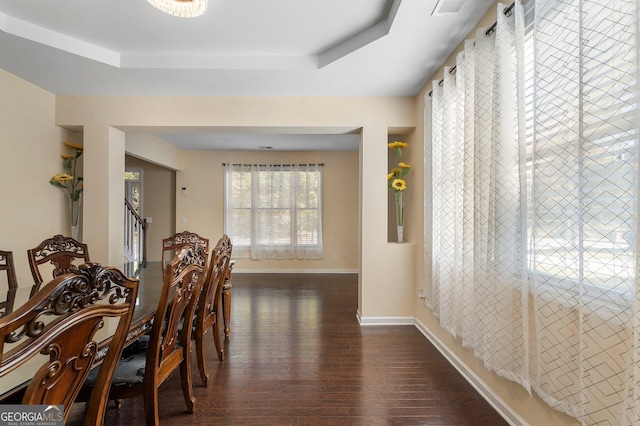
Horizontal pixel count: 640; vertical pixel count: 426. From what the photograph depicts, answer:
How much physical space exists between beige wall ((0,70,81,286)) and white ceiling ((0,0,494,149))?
9.9 inches

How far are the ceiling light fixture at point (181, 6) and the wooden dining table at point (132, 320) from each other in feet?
4.89

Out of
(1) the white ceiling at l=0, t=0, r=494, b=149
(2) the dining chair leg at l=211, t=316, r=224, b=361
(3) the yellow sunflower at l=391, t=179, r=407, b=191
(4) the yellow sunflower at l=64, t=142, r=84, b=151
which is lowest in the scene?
(2) the dining chair leg at l=211, t=316, r=224, b=361

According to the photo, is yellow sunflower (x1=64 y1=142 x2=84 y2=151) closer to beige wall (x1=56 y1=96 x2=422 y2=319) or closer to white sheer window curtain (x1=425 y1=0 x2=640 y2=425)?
beige wall (x1=56 y1=96 x2=422 y2=319)

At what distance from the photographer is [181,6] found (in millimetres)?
1604

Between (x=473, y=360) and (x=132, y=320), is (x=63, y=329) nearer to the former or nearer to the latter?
(x=132, y=320)

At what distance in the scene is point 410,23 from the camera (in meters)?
2.02

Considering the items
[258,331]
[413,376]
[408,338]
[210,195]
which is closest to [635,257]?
[413,376]

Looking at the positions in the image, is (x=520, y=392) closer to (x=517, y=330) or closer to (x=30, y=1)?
(x=517, y=330)

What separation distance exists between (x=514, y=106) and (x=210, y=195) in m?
5.76

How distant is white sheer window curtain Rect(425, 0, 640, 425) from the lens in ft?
3.48

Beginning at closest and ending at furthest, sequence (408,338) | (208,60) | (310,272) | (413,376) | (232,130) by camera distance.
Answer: (413,376) < (208,60) < (408,338) < (232,130) < (310,272)

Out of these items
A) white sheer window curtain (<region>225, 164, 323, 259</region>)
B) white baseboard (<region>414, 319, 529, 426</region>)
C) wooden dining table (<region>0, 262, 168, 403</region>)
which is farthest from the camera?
white sheer window curtain (<region>225, 164, 323, 259</region>)

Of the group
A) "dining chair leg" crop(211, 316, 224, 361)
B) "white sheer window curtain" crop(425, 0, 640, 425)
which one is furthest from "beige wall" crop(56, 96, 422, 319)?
"dining chair leg" crop(211, 316, 224, 361)

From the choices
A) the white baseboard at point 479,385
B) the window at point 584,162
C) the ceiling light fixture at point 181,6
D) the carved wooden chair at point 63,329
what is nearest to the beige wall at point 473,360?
the white baseboard at point 479,385
